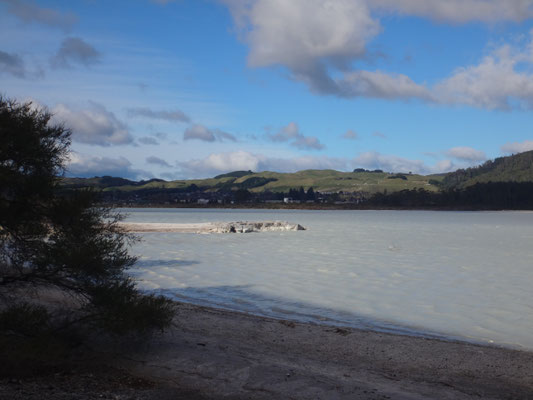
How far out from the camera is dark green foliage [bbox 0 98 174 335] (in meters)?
6.98

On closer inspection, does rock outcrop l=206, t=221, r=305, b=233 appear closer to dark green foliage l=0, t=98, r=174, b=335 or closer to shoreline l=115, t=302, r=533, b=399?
shoreline l=115, t=302, r=533, b=399

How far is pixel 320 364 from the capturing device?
24.7 feet

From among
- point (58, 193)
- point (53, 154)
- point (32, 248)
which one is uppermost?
point (53, 154)

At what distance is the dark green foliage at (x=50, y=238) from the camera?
698 cm

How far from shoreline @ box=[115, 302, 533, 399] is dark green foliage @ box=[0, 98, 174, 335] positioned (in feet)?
2.43

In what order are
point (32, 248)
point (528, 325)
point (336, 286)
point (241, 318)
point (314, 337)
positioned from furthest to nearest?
point (336, 286), point (528, 325), point (241, 318), point (314, 337), point (32, 248)

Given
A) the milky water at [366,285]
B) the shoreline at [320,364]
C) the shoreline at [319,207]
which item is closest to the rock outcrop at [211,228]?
the milky water at [366,285]

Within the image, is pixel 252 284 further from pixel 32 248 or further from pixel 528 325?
pixel 32 248

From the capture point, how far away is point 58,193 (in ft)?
24.5

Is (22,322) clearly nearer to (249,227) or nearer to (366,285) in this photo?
(366,285)

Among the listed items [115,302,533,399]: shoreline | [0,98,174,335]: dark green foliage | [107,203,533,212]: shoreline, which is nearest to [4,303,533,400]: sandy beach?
[115,302,533,399]: shoreline

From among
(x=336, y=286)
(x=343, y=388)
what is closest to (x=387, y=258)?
(x=336, y=286)

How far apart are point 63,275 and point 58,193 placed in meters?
1.23

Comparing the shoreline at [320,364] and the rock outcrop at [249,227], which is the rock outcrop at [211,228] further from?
the shoreline at [320,364]
